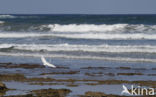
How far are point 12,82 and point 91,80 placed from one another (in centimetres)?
255

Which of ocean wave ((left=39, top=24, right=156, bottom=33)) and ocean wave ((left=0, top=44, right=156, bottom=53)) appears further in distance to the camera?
ocean wave ((left=39, top=24, right=156, bottom=33))

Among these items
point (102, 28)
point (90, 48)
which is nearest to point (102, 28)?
point (102, 28)

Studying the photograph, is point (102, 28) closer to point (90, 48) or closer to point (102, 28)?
point (102, 28)

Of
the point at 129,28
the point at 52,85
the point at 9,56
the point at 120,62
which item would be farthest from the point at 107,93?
Result: the point at 129,28

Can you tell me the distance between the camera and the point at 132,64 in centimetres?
1969

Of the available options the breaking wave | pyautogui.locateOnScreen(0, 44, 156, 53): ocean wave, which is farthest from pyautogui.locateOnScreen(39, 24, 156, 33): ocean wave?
pyautogui.locateOnScreen(0, 44, 156, 53): ocean wave

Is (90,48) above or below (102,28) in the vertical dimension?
below

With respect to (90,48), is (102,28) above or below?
above

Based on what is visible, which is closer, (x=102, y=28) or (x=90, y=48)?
(x=90, y=48)

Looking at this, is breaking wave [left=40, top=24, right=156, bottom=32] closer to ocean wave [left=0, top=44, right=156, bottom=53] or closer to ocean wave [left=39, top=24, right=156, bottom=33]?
ocean wave [left=39, top=24, right=156, bottom=33]

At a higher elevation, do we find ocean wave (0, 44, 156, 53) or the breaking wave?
the breaking wave

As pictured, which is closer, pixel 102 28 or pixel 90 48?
pixel 90 48

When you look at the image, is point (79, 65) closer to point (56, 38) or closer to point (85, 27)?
point (56, 38)

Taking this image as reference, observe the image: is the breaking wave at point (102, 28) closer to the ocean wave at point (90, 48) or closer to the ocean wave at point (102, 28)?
the ocean wave at point (102, 28)
